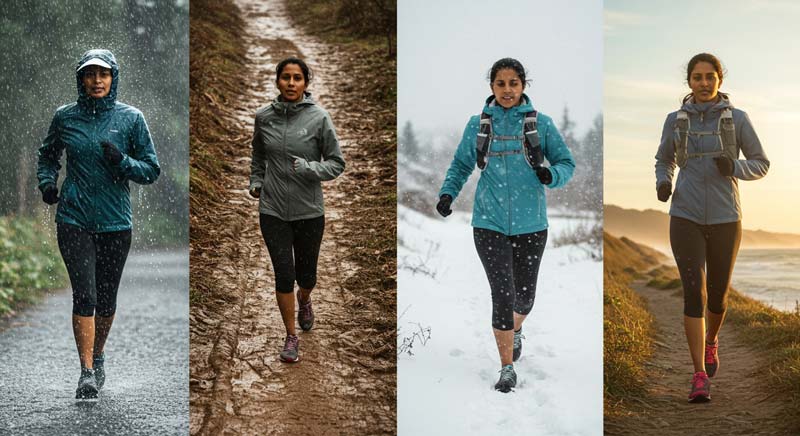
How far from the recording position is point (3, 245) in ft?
16.0

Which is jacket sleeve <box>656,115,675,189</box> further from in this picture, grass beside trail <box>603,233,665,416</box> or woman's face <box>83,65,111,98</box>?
woman's face <box>83,65,111,98</box>

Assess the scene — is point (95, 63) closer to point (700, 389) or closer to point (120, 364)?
point (120, 364)

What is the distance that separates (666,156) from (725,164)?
1.08 ft

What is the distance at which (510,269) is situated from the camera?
4.87m

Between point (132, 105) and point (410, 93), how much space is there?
164 cm

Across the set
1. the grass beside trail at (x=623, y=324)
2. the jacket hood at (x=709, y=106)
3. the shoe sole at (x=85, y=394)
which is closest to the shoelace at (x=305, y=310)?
the shoe sole at (x=85, y=394)

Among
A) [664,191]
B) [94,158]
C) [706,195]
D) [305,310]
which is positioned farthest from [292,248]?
[706,195]

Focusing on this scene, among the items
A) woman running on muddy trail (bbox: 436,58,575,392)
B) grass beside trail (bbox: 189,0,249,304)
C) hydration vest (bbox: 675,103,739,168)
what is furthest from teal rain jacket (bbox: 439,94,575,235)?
grass beside trail (bbox: 189,0,249,304)

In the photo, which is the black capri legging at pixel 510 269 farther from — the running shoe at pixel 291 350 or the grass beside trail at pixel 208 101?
the grass beside trail at pixel 208 101

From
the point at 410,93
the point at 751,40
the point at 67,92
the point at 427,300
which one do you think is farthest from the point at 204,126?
the point at 751,40

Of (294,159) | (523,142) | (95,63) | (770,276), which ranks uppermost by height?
(95,63)

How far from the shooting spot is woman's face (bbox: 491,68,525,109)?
494 cm

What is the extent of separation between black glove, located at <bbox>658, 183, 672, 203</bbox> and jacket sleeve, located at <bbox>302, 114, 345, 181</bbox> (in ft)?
6.09

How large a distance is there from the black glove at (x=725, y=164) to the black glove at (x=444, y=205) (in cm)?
152
